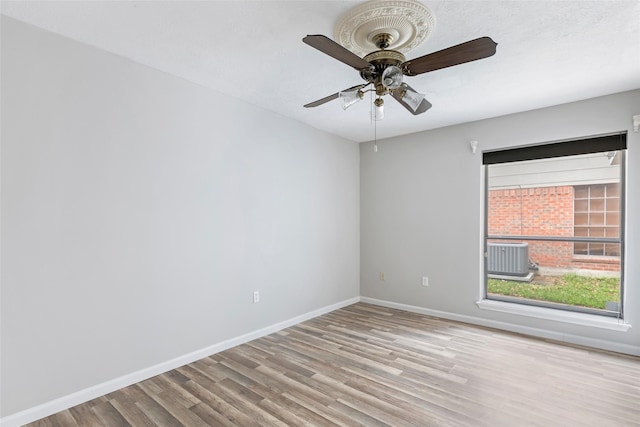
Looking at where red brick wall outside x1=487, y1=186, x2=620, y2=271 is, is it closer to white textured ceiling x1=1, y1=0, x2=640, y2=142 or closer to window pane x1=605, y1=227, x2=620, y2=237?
window pane x1=605, y1=227, x2=620, y2=237

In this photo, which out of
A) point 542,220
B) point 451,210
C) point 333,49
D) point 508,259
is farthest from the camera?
point 451,210

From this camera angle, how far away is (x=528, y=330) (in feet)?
11.9

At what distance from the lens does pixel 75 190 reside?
228 centimetres

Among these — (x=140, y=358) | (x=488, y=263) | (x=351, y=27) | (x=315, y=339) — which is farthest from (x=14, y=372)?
(x=488, y=263)

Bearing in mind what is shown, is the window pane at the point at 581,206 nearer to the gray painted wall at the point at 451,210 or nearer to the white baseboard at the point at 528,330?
the gray painted wall at the point at 451,210

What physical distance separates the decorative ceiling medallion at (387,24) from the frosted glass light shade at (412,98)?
318mm

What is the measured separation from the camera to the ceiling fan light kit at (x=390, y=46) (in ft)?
5.87

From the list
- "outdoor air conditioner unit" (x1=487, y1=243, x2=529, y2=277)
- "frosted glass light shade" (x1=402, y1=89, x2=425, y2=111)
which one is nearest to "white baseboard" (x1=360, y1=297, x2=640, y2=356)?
"outdoor air conditioner unit" (x1=487, y1=243, x2=529, y2=277)

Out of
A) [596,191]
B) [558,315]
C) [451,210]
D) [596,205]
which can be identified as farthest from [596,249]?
[451,210]

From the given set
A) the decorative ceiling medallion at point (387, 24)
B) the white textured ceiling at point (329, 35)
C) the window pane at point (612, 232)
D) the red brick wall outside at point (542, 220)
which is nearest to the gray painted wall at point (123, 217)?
the white textured ceiling at point (329, 35)

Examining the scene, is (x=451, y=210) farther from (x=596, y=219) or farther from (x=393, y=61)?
(x=393, y=61)

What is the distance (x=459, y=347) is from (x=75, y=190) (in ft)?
11.7

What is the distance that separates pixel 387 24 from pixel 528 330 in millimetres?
3514

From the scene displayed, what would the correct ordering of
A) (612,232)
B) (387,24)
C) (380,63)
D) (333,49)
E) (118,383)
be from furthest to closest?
(612,232)
(118,383)
(380,63)
(387,24)
(333,49)
